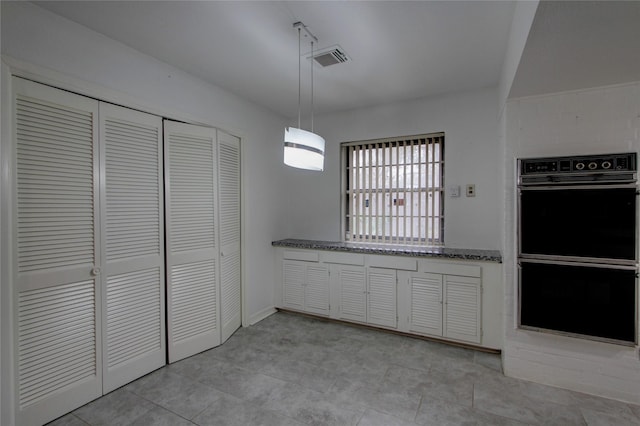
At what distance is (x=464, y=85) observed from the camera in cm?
304

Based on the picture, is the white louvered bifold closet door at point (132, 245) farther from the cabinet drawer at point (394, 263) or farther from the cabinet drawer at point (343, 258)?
the cabinet drawer at point (394, 263)

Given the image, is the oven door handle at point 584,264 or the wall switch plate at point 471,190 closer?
the oven door handle at point 584,264

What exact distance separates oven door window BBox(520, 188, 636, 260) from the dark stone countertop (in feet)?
1.77

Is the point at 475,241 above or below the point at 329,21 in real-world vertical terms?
below

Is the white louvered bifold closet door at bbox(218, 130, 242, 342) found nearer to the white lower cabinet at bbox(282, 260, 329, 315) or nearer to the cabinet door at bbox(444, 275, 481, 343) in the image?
the white lower cabinet at bbox(282, 260, 329, 315)

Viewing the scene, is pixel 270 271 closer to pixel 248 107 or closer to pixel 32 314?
pixel 248 107

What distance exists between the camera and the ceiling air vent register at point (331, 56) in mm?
2307

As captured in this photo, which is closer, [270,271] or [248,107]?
[248,107]

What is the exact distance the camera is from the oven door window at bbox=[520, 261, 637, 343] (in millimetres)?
2041

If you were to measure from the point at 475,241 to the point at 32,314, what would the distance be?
3.77 metres

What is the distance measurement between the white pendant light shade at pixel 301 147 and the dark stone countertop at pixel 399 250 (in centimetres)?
151

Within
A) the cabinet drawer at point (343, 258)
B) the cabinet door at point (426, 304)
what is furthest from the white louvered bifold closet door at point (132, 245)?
the cabinet door at point (426, 304)

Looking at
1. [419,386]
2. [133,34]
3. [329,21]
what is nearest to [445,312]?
[419,386]

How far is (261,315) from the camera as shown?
3693 mm
